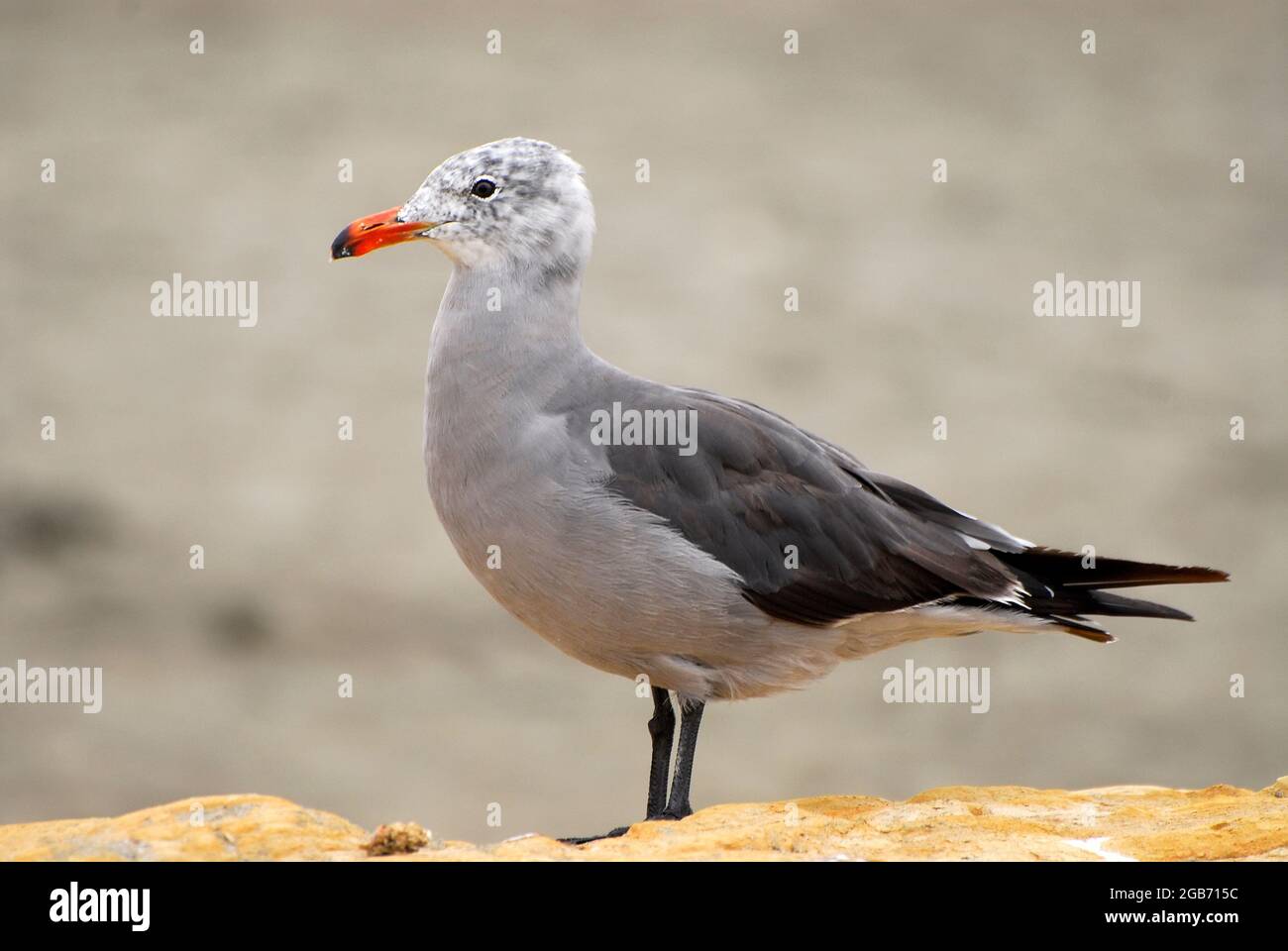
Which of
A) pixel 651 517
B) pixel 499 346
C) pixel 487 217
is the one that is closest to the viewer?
pixel 651 517

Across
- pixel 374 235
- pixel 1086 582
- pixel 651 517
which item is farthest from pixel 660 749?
pixel 374 235

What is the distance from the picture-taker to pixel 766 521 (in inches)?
228

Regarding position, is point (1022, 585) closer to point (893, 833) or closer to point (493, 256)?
point (893, 833)

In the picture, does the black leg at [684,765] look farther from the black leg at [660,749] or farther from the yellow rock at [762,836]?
the yellow rock at [762,836]

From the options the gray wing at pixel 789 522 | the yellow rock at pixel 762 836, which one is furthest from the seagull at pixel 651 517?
the yellow rock at pixel 762 836

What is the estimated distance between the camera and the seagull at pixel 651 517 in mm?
5473

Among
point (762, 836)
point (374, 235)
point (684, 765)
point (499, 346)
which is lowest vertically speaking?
point (762, 836)

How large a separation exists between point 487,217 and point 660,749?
7.18 ft

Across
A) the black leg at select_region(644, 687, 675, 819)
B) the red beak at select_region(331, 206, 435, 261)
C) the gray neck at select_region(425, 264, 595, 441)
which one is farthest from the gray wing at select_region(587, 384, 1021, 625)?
the red beak at select_region(331, 206, 435, 261)

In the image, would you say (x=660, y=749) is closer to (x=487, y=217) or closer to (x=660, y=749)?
(x=660, y=749)


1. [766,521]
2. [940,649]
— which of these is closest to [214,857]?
[766,521]

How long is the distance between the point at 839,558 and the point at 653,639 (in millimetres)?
818

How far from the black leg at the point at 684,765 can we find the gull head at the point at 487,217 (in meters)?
1.81

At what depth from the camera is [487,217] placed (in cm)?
595
